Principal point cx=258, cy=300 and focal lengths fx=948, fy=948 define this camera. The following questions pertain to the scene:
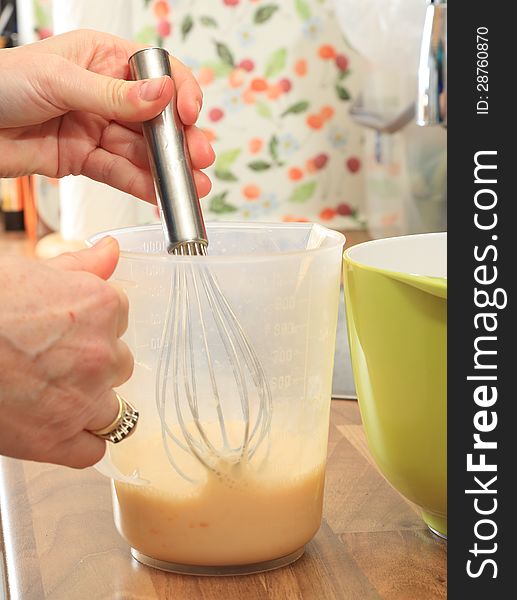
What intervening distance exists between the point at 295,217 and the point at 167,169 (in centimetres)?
186

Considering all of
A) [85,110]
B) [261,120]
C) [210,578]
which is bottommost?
[210,578]

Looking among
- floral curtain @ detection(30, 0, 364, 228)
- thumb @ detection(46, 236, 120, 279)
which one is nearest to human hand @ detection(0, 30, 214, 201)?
thumb @ detection(46, 236, 120, 279)

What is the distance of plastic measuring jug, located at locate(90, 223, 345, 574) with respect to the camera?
0.45 metres

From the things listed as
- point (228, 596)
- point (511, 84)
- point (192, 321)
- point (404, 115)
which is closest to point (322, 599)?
point (228, 596)

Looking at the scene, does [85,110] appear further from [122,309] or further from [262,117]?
[262,117]

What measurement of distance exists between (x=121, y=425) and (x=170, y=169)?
149mm

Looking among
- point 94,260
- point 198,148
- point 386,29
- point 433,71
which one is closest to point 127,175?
point 198,148

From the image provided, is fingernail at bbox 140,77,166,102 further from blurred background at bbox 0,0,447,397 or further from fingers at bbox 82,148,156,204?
blurred background at bbox 0,0,447,397

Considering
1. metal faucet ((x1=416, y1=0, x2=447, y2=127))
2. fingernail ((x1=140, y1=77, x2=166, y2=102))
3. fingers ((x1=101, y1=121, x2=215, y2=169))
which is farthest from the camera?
metal faucet ((x1=416, y1=0, x2=447, y2=127))

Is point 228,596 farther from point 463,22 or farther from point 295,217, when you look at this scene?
point 295,217

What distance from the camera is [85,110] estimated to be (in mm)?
624

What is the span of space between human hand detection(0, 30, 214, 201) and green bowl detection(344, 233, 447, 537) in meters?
0.15

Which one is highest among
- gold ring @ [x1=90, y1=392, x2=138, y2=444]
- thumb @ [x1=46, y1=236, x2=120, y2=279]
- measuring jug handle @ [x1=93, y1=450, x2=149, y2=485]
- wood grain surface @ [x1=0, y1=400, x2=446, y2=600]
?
thumb @ [x1=46, y1=236, x2=120, y2=279]

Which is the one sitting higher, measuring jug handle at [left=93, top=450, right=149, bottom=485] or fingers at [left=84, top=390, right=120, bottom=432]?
fingers at [left=84, top=390, right=120, bottom=432]
